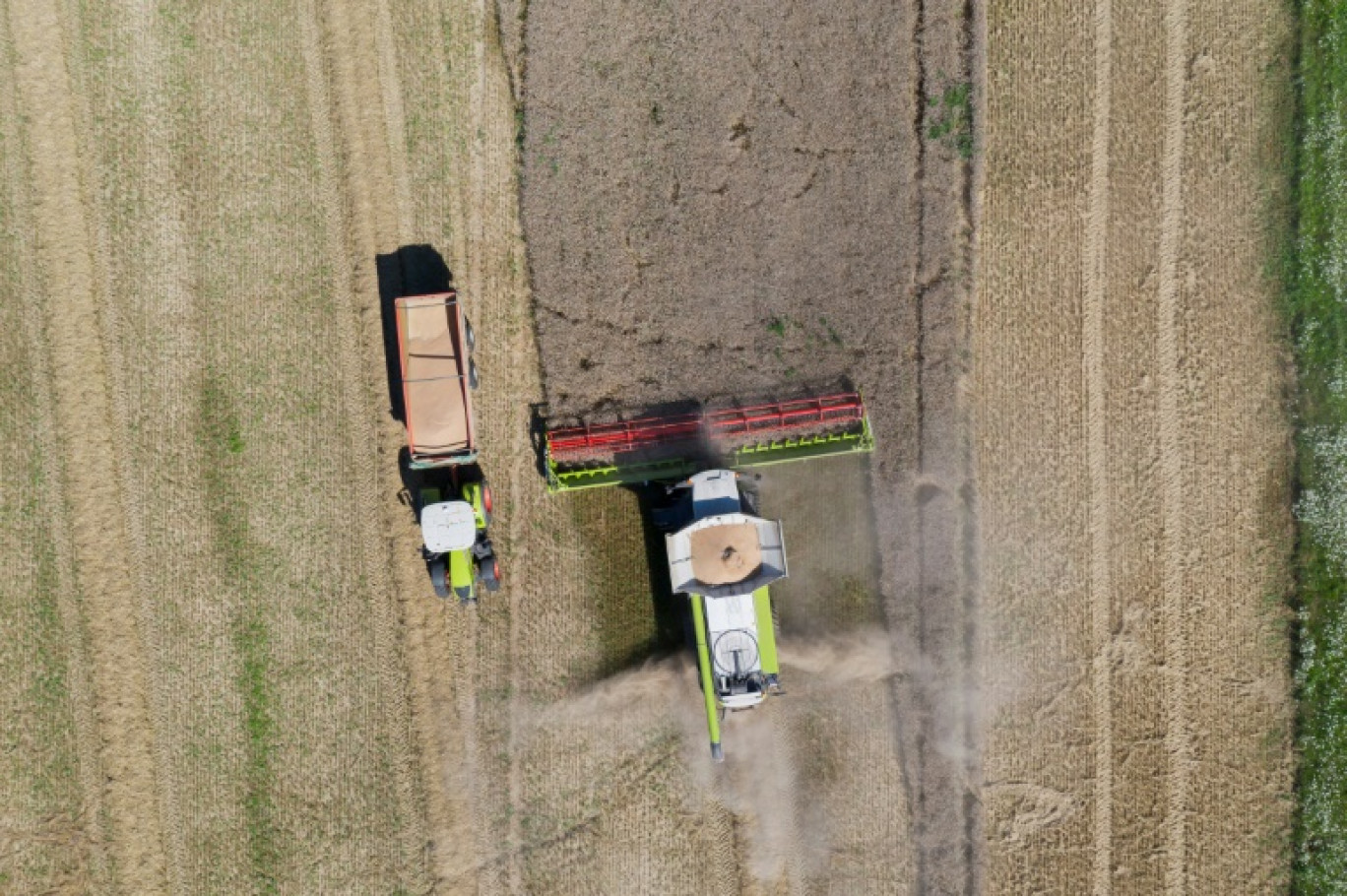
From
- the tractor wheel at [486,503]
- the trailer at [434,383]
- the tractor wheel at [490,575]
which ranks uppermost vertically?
the trailer at [434,383]

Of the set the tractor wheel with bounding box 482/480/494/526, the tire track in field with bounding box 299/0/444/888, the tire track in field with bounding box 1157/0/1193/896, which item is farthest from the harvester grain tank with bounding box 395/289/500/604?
the tire track in field with bounding box 1157/0/1193/896

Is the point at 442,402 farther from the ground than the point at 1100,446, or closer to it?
farther from the ground

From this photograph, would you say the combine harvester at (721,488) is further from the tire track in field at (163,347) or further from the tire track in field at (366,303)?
the tire track in field at (163,347)

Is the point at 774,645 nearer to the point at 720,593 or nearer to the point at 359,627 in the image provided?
the point at 720,593

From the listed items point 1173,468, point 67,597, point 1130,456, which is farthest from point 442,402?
point 1173,468

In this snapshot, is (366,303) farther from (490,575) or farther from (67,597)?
(67,597)

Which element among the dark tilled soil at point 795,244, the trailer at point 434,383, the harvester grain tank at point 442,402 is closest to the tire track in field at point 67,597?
the harvester grain tank at point 442,402

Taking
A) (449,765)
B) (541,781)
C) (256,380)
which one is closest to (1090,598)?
(541,781)
